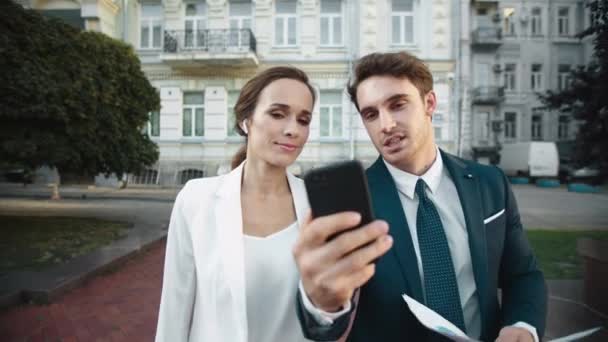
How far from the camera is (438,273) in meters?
1.24

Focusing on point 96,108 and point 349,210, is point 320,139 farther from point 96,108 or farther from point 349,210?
point 349,210

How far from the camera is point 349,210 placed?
78 centimetres

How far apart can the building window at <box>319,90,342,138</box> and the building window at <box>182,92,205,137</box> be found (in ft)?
16.8

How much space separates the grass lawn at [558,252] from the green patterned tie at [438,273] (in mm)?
2461

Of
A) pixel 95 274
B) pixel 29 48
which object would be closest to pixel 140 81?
pixel 29 48

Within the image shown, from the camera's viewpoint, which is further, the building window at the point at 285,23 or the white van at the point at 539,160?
the white van at the point at 539,160

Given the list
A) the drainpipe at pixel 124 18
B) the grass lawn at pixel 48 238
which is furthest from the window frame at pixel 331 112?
the grass lawn at pixel 48 238

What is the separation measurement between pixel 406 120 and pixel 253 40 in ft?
49.0

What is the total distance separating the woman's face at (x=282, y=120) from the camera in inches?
58.2

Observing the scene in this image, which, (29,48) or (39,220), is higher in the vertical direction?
(29,48)

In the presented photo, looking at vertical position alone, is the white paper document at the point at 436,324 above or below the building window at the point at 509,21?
below

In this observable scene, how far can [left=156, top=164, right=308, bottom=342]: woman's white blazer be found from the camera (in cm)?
143

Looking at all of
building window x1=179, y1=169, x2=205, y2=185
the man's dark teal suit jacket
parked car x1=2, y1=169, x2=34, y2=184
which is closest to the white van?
building window x1=179, y1=169, x2=205, y2=185

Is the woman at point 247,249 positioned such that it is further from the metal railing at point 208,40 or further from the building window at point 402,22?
the building window at point 402,22
